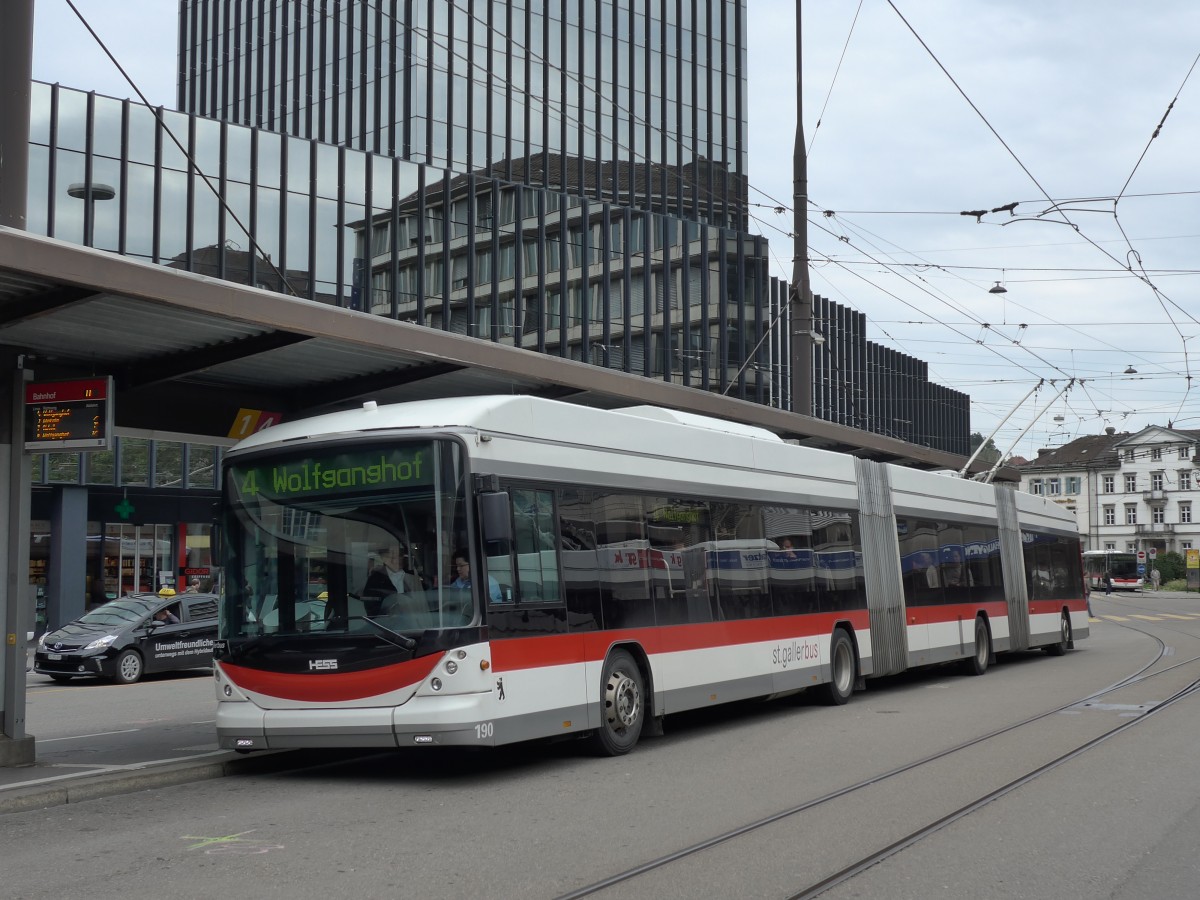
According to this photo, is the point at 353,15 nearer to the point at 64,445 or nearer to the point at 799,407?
the point at 799,407

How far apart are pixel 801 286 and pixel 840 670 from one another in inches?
290

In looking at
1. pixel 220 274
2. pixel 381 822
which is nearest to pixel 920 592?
pixel 381 822

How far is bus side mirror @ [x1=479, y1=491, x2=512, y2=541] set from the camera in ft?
32.1

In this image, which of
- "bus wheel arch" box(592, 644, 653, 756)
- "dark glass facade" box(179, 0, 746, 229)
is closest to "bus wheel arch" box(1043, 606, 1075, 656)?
"bus wheel arch" box(592, 644, 653, 756)

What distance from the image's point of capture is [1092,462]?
4806 inches

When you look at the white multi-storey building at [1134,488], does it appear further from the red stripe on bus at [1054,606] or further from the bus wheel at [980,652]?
the bus wheel at [980,652]

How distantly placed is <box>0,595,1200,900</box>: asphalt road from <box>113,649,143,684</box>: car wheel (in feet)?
31.1

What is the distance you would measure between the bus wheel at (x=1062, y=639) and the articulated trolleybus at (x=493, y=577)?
1239cm

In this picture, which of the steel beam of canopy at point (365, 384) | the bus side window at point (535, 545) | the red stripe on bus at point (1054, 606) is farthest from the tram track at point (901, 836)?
the red stripe on bus at point (1054, 606)

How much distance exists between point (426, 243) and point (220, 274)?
8.06m

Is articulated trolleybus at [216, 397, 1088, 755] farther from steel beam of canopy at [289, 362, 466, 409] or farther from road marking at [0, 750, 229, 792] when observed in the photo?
steel beam of canopy at [289, 362, 466, 409]

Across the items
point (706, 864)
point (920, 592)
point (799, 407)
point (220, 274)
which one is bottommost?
point (706, 864)

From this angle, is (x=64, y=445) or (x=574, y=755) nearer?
(x=64, y=445)

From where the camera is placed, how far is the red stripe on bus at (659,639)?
10352 millimetres
